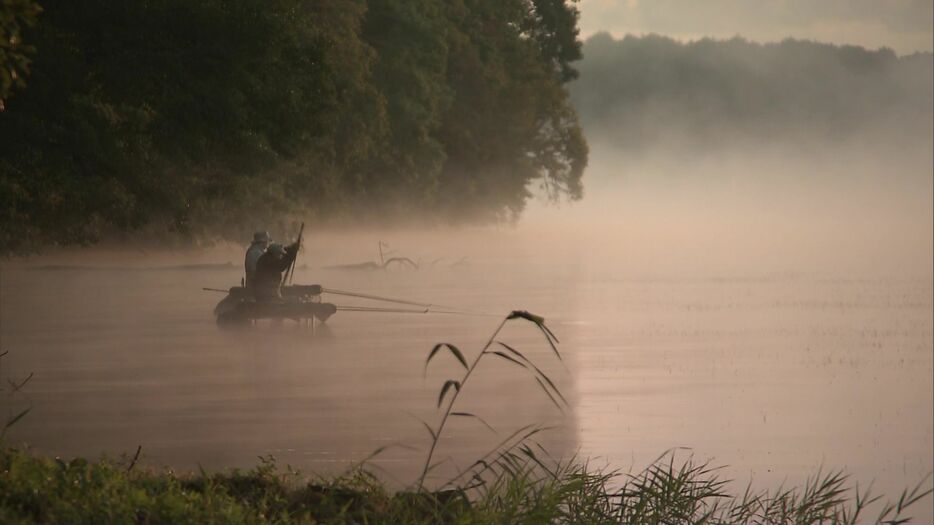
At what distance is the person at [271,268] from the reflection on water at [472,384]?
30.3 inches

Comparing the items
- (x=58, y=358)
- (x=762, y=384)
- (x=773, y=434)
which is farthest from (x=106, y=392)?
(x=762, y=384)

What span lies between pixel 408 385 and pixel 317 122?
7088 mm

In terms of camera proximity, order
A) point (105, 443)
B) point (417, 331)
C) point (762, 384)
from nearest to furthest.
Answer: point (105, 443), point (762, 384), point (417, 331)

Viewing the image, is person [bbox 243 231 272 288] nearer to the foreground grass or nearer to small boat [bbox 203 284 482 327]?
small boat [bbox 203 284 482 327]

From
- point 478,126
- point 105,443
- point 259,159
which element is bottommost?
point 105,443

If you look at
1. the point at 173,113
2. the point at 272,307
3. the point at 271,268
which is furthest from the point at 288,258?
the point at 173,113

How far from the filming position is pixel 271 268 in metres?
26.8

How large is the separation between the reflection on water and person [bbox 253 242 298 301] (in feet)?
2.52

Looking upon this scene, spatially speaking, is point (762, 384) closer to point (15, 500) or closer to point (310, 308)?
point (310, 308)

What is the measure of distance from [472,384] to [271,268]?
17.2 ft

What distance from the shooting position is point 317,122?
27641 millimetres

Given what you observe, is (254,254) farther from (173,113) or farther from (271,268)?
(173,113)

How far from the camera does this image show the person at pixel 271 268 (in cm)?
2642

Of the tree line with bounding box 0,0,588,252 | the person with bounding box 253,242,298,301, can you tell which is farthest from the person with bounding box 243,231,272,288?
the tree line with bounding box 0,0,588,252
